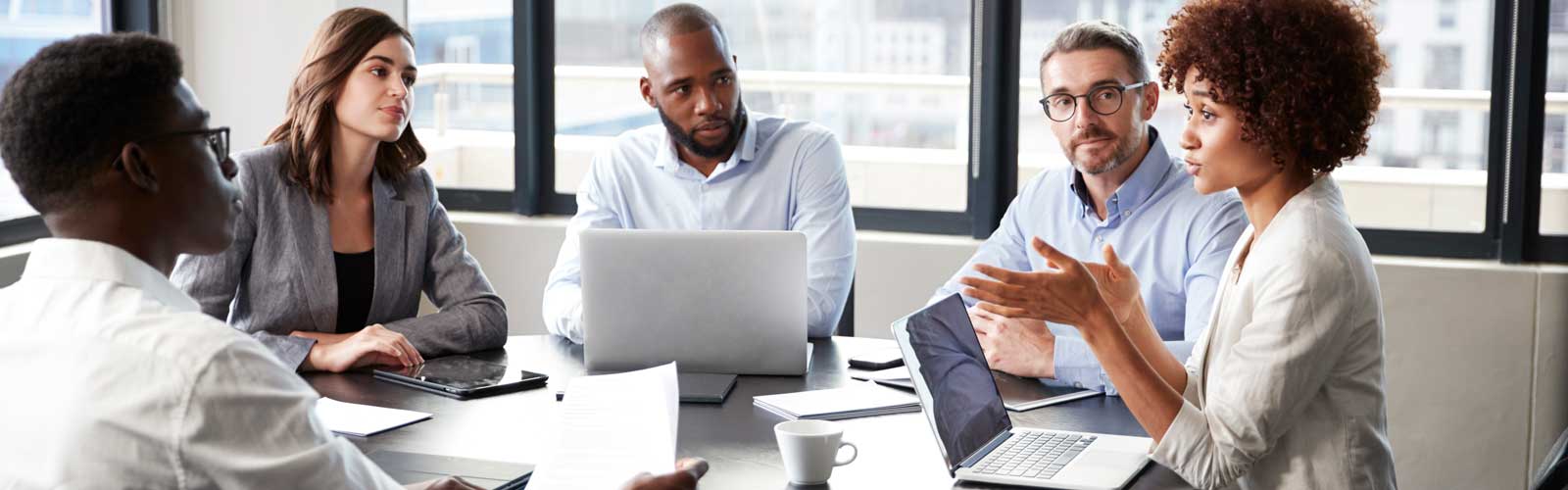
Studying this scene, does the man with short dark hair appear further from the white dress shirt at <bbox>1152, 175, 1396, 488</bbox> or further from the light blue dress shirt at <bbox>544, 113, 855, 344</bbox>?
the light blue dress shirt at <bbox>544, 113, 855, 344</bbox>

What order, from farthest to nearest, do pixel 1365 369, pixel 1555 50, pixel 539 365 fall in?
pixel 1555 50
pixel 539 365
pixel 1365 369

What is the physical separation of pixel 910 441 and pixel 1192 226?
0.94m

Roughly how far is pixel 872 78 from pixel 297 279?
2.22m

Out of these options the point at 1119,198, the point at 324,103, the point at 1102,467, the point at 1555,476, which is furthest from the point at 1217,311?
the point at 324,103

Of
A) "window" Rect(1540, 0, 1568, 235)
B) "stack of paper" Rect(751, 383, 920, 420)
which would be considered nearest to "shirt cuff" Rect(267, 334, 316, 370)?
"stack of paper" Rect(751, 383, 920, 420)

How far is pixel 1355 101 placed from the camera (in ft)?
5.89

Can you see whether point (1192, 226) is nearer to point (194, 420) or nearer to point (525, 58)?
point (194, 420)

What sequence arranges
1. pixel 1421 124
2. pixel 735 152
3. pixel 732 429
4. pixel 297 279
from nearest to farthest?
pixel 732 429
pixel 297 279
pixel 735 152
pixel 1421 124

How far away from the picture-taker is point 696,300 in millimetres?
2246

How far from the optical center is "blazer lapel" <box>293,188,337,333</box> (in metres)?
2.57

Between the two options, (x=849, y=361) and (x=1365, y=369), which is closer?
(x=1365, y=369)

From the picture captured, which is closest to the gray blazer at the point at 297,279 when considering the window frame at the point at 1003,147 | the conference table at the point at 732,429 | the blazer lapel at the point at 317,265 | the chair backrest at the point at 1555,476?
the blazer lapel at the point at 317,265

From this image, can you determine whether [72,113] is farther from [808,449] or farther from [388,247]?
[388,247]

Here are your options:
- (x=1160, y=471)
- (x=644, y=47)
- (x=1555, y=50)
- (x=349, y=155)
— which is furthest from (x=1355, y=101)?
(x=1555, y=50)
